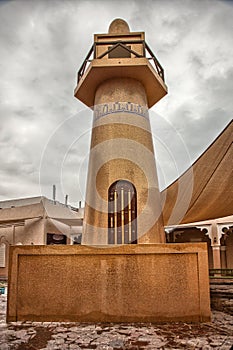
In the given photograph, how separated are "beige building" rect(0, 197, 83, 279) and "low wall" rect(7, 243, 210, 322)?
9.23 metres

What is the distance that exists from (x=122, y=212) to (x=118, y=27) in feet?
17.3

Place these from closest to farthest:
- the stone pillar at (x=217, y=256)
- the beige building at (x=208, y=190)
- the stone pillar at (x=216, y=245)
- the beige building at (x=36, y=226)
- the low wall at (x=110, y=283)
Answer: the low wall at (x=110, y=283) < the beige building at (x=208, y=190) < the stone pillar at (x=216, y=245) < the stone pillar at (x=217, y=256) < the beige building at (x=36, y=226)

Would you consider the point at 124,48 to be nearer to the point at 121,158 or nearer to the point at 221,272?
the point at 121,158

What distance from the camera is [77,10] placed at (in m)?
7.24

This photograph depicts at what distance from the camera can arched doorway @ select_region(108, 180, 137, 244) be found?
7.64 metres

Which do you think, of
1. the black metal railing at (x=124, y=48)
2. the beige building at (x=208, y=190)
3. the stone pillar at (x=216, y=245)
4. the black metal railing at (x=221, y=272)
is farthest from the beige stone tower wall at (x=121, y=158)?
the stone pillar at (x=216, y=245)

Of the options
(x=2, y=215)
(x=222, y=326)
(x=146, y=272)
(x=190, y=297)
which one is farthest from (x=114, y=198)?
(x=2, y=215)

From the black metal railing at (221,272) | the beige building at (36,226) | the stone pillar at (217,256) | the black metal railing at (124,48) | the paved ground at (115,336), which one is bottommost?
the paved ground at (115,336)

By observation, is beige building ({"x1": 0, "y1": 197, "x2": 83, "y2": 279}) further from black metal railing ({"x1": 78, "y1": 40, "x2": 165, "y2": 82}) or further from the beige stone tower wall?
black metal railing ({"x1": 78, "y1": 40, "x2": 165, "y2": 82})

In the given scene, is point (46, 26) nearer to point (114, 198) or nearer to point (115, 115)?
point (115, 115)

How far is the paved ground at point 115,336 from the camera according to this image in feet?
15.4

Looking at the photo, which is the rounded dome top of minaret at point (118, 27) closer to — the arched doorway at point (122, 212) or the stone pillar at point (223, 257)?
the arched doorway at point (122, 212)

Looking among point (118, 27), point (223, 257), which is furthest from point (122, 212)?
point (223, 257)

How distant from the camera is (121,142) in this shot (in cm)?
820
